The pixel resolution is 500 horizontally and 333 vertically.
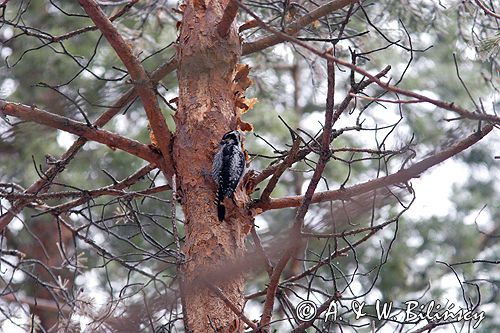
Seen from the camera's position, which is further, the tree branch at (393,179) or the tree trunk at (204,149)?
the tree trunk at (204,149)

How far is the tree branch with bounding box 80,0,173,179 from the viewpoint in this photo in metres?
2.73

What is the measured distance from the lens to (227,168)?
2658 millimetres

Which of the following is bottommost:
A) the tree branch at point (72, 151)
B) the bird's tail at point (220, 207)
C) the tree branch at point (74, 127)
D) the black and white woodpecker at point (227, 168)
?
the bird's tail at point (220, 207)

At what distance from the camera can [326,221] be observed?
2031 millimetres

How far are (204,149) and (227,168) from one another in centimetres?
17

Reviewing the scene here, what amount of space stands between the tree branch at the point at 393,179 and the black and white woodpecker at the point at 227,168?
0.45 ft

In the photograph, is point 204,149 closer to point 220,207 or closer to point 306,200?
point 220,207

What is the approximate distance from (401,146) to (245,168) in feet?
1.85

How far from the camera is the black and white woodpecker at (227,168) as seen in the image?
266 cm

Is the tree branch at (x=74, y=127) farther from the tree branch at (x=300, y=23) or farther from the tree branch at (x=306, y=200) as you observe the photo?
the tree branch at (x=306, y=200)

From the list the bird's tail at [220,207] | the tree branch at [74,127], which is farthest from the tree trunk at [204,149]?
the tree branch at [74,127]

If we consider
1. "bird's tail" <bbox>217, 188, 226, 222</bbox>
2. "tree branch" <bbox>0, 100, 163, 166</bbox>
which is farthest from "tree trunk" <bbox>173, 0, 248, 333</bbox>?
"tree branch" <bbox>0, 100, 163, 166</bbox>

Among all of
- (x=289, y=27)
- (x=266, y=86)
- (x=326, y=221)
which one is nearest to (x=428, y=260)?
(x=266, y=86)

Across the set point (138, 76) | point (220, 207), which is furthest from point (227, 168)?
point (138, 76)
